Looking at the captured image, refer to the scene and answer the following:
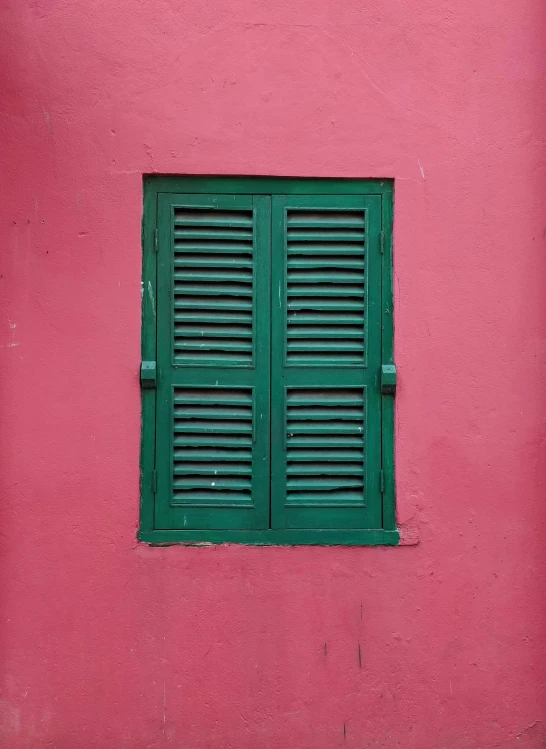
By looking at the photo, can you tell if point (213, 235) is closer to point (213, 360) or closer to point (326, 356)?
point (213, 360)

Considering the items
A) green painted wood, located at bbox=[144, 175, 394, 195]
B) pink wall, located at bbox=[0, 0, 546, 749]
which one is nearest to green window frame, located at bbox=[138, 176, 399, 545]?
green painted wood, located at bbox=[144, 175, 394, 195]

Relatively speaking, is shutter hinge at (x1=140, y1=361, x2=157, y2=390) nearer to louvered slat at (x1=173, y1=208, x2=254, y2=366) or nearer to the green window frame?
the green window frame

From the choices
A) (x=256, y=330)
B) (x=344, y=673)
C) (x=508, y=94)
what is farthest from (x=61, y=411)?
(x=508, y=94)

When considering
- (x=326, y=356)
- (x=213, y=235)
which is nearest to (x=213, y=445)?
(x=326, y=356)

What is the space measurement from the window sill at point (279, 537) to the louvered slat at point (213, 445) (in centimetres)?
15

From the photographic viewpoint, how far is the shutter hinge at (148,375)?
3.54 m

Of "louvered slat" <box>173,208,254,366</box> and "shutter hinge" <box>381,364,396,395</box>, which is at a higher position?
"louvered slat" <box>173,208,254,366</box>

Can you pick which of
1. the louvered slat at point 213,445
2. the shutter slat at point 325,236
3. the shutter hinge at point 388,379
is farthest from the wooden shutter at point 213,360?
the shutter hinge at point 388,379

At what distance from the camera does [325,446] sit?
11.9 feet

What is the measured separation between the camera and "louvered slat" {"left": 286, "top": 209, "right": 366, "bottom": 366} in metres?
3.64

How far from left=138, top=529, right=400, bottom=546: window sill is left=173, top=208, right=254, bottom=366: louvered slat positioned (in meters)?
0.77

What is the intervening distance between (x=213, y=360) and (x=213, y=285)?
344 millimetres

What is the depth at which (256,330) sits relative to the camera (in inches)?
143

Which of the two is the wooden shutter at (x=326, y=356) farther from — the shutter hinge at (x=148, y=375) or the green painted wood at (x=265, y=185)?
the shutter hinge at (x=148, y=375)
